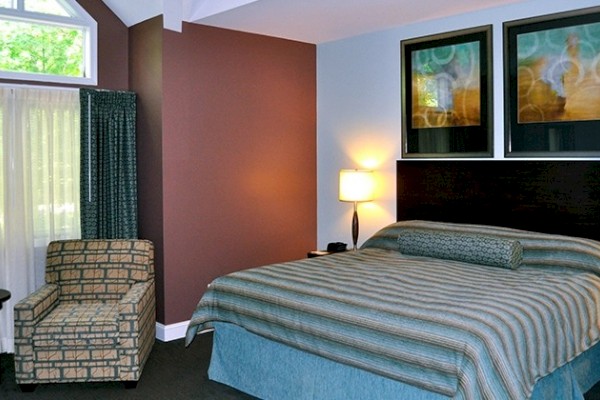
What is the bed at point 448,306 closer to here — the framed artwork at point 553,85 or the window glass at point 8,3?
the framed artwork at point 553,85

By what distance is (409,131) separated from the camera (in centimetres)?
464

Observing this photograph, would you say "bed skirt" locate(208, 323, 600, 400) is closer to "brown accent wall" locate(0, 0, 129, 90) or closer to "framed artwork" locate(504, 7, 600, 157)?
"framed artwork" locate(504, 7, 600, 157)

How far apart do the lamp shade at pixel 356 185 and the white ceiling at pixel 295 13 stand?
3.56 feet

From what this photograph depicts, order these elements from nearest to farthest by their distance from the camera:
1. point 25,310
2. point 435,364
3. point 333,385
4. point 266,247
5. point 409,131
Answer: point 435,364 < point 333,385 < point 25,310 < point 409,131 < point 266,247

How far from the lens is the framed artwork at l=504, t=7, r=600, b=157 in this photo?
12.2ft

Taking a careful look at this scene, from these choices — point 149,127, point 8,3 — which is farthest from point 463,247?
point 8,3

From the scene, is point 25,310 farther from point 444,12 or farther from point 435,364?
point 444,12

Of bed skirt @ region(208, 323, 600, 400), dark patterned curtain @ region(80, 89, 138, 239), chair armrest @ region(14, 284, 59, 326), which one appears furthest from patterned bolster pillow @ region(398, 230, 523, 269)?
chair armrest @ region(14, 284, 59, 326)

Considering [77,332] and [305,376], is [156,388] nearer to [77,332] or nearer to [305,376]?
[77,332]

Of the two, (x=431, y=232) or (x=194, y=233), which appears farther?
(x=194, y=233)

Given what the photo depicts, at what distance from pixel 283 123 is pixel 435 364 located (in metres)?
2.99

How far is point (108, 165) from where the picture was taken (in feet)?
14.6

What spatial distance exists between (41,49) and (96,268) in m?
1.58

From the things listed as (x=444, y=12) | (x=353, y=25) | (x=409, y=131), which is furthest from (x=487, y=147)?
(x=353, y=25)
